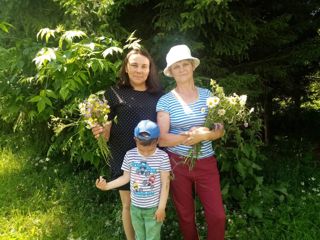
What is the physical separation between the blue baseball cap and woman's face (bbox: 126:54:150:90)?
44 cm

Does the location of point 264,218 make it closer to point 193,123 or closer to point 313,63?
point 193,123

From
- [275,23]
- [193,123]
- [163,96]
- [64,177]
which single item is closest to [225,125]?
[193,123]

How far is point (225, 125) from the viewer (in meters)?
3.34

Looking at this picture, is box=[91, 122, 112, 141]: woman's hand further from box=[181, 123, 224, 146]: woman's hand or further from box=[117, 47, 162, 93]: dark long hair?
box=[181, 123, 224, 146]: woman's hand

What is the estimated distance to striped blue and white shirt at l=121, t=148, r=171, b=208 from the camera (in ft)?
10.4

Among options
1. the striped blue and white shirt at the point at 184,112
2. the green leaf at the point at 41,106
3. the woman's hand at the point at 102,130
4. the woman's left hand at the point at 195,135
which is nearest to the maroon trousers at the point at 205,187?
the striped blue and white shirt at the point at 184,112

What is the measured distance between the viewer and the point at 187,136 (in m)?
3.15

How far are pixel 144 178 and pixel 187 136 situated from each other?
1.52 ft

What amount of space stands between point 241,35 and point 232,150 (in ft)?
4.04

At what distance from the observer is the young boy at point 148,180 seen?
10.4 ft

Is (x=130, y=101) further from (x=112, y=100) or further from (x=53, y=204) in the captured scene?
(x=53, y=204)

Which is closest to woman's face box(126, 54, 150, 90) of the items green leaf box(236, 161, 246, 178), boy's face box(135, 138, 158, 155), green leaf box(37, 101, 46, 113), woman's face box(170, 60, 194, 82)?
woman's face box(170, 60, 194, 82)

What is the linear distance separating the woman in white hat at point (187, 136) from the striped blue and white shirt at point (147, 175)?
13 centimetres

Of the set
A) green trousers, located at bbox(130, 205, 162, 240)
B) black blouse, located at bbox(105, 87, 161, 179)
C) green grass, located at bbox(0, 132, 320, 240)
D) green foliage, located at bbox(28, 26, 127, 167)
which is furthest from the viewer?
green grass, located at bbox(0, 132, 320, 240)
